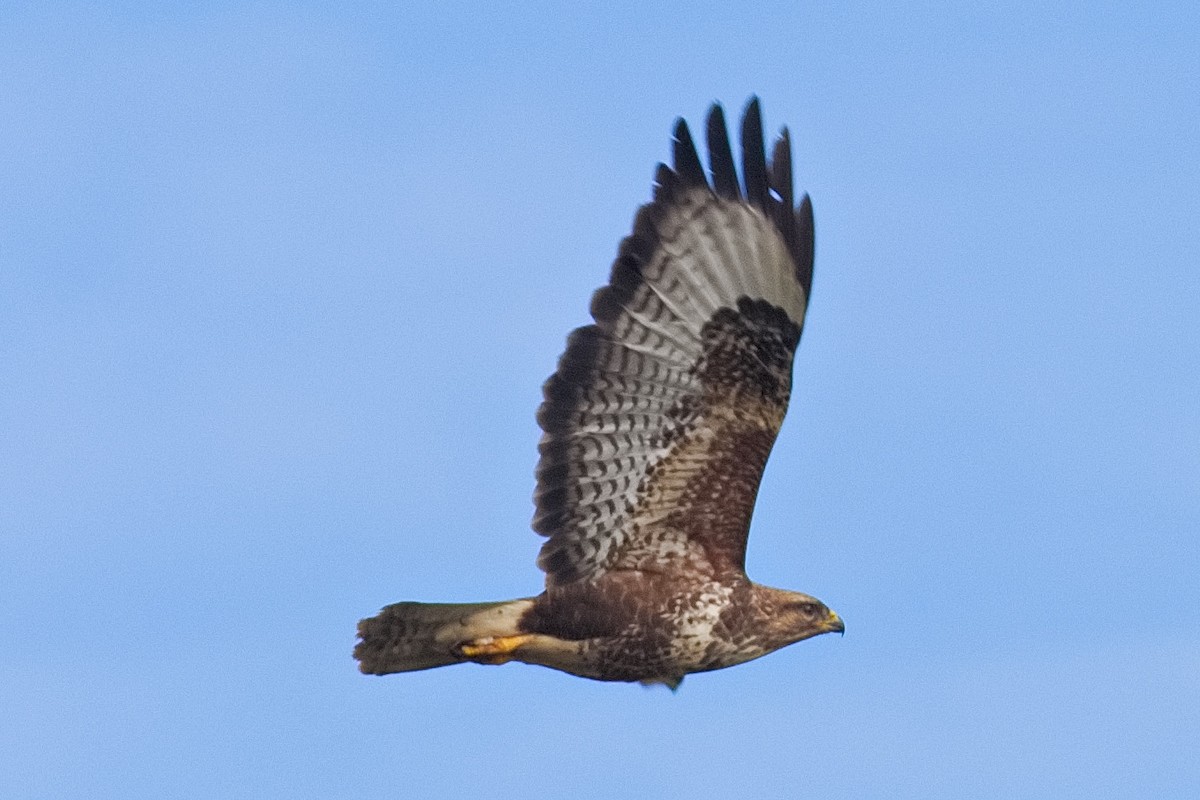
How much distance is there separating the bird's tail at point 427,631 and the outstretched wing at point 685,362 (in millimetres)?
440

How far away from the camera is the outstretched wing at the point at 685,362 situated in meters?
12.9

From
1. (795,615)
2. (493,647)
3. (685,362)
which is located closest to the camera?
(493,647)

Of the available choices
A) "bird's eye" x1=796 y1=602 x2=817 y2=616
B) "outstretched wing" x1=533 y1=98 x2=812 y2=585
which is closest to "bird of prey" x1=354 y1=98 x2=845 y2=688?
"outstretched wing" x1=533 y1=98 x2=812 y2=585

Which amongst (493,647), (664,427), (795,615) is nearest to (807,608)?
(795,615)

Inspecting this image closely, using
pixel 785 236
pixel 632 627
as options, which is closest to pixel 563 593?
pixel 632 627

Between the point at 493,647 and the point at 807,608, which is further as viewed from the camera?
the point at 807,608

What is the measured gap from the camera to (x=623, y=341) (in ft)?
42.4

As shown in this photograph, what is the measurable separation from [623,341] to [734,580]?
156cm

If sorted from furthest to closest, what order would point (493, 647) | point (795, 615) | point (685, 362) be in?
point (795, 615) < point (685, 362) < point (493, 647)

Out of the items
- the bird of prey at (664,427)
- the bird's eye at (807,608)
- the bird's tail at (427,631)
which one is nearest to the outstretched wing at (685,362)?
the bird of prey at (664,427)

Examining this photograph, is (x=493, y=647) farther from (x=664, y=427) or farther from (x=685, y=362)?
(x=685, y=362)

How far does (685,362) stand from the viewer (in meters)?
13.0

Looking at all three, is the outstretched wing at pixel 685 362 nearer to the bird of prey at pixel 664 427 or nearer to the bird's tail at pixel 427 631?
the bird of prey at pixel 664 427

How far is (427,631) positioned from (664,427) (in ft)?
5.96
